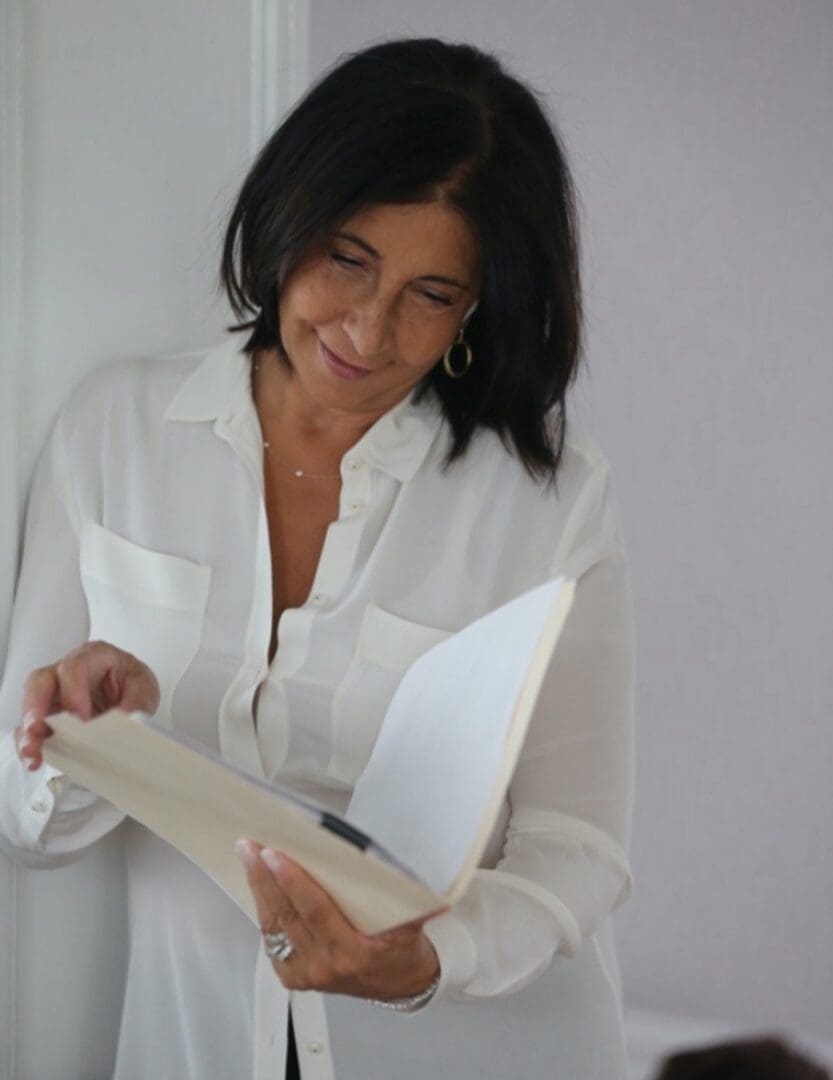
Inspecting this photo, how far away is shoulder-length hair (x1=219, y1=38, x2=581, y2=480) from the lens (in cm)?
142

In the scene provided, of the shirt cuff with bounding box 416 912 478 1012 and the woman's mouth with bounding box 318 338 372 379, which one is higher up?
the woman's mouth with bounding box 318 338 372 379

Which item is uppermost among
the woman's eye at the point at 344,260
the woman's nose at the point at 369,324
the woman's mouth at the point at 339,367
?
the woman's eye at the point at 344,260

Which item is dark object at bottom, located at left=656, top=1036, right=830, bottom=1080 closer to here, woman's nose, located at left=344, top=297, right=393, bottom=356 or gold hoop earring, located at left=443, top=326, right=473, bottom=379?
woman's nose, located at left=344, top=297, right=393, bottom=356

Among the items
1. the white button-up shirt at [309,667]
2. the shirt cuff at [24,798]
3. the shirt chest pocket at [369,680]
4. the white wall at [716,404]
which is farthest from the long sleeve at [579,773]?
the white wall at [716,404]

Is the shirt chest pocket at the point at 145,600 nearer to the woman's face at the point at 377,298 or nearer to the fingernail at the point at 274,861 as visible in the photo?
the woman's face at the point at 377,298

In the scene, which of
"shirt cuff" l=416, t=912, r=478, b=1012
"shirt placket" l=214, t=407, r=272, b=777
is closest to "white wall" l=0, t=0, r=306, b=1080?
"shirt placket" l=214, t=407, r=272, b=777

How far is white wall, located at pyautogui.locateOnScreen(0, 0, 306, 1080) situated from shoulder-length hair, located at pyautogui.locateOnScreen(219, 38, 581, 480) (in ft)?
0.26

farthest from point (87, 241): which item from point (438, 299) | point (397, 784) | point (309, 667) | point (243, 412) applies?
point (397, 784)

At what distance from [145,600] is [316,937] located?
0.44 metres

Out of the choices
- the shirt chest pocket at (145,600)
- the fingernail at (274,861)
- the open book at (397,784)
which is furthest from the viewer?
the shirt chest pocket at (145,600)

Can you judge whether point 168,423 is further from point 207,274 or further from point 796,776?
point 796,776

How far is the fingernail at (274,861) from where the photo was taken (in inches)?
40.7

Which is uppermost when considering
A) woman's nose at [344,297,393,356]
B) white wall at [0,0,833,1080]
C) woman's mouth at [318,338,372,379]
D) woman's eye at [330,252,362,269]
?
woman's eye at [330,252,362,269]

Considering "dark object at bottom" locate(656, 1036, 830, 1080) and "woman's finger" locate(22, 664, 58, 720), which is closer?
"dark object at bottom" locate(656, 1036, 830, 1080)
